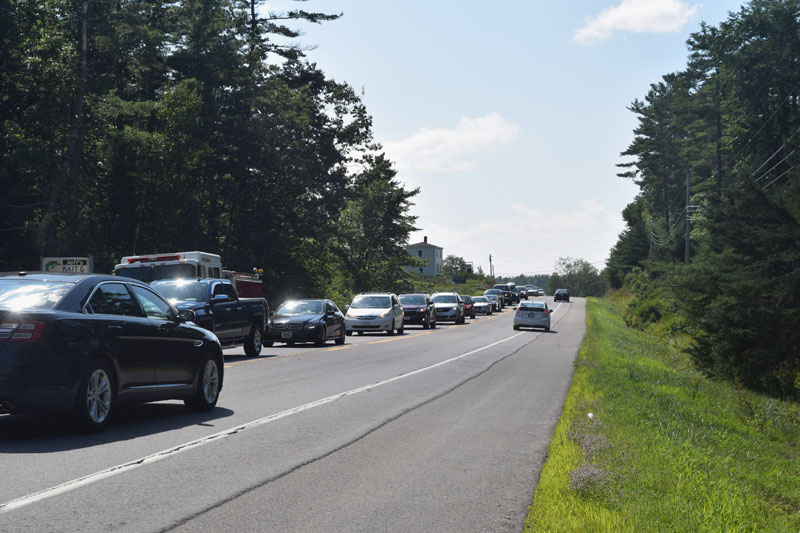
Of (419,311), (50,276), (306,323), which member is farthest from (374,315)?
(50,276)

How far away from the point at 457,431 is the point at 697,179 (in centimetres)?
7835

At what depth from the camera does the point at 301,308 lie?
2648 cm

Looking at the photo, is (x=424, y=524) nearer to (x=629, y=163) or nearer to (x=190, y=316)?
(x=190, y=316)

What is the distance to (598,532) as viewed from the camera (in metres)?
5.41

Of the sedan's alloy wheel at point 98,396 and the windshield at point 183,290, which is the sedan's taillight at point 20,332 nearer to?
the sedan's alloy wheel at point 98,396

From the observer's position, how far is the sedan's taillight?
777 cm

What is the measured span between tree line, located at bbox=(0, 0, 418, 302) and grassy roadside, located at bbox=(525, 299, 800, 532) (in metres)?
31.5

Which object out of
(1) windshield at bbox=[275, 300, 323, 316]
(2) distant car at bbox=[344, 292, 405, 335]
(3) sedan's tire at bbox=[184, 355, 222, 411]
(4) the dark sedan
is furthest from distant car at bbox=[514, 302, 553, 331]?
(4) the dark sedan

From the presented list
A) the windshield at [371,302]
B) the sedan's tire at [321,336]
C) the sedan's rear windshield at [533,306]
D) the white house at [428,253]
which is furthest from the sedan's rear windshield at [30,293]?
the white house at [428,253]

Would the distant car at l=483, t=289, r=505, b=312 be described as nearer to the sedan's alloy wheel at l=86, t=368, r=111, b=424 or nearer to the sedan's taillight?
the sedan's alloy wheel at l=86, t=368, r=111, b=424

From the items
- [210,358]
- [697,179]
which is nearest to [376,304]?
[210,358]

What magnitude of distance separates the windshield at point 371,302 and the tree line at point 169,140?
1439 cm

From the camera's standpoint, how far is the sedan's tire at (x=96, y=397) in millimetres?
8180

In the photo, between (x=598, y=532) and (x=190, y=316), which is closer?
(x=598, y=532)
